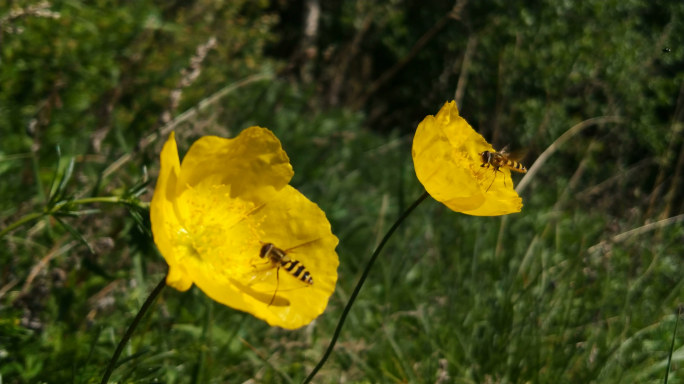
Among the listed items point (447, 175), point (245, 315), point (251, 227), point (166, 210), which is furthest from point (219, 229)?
point (245, 315)

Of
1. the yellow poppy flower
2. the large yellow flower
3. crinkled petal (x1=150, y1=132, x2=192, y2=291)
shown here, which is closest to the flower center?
the large yellow flower

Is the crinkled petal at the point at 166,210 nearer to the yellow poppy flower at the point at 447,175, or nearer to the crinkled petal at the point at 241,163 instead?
the crinkled petal at the point at 241,163

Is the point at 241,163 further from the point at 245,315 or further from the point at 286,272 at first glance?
the point at 245,315

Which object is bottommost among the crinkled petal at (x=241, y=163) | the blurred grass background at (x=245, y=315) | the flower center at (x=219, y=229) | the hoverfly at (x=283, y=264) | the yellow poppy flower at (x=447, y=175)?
the blurred grass background at (x=245, y=315)

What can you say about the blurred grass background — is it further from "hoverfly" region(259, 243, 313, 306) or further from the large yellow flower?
"hoverfly" region(259, 243, 313, 306)

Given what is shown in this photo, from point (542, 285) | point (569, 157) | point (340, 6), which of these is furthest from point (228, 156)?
point (340, 6)

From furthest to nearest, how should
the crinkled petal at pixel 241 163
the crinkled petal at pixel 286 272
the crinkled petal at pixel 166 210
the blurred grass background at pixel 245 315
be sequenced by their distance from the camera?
the blurred grass background at pixel 245 315, the crinkled petal at pixel 241 163, the crinkled petal at pixel 286 272, the crinkled petal at pixel 166 210

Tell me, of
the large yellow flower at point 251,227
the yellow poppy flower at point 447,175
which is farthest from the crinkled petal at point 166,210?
the yellow poppy flower at point 447,175

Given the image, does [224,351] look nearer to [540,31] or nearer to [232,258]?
[232,258]
